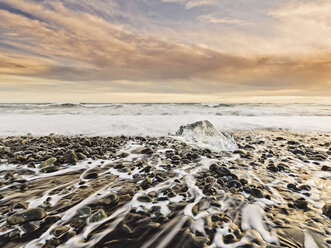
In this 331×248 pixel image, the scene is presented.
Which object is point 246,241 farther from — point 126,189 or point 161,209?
point 126,189

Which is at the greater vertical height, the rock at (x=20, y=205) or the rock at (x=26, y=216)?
the rock at (x=26, y=216)

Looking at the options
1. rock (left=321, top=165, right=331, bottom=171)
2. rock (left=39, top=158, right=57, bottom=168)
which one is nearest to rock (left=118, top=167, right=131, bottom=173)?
rock (left=39, top=158, right=57, bottom=168)

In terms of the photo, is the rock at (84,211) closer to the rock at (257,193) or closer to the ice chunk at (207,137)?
the rock at (257,193)

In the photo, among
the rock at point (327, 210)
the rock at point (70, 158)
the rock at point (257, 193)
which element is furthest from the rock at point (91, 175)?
the rock at point (327, 210)

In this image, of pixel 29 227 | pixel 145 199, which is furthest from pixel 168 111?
pixel 29 227

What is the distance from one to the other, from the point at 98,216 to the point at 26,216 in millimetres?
770

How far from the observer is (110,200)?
8.11 feet

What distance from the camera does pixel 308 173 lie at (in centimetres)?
354

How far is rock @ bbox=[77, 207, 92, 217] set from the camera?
2197 mm

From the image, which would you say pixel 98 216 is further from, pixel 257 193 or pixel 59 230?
pixel 257 193

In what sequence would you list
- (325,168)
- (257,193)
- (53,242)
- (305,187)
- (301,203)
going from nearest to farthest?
1. (53,242)
2. (301,203)
3. (257,193)
4. (305,187)
5. (325,168)

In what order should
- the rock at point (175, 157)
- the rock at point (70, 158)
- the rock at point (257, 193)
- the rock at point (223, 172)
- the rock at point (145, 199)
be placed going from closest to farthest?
the rock at point (145, 199)
the rock at point (257, 193)
the rock at point (223, 172)
the rock at point (70, 158)
the rock at point (175, 157)

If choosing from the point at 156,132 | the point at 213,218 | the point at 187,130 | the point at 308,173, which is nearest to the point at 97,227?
the point at 213,218

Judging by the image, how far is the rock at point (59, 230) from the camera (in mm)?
1841
